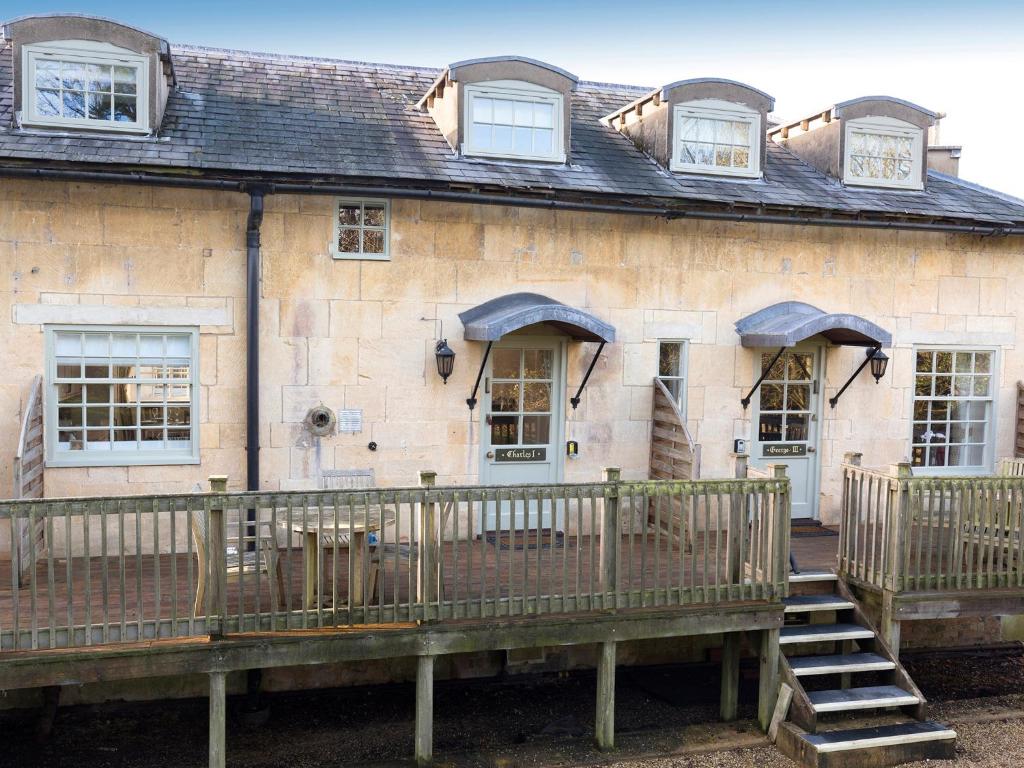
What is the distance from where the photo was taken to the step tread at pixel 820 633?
7141 mm

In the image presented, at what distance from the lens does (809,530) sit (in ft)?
32.2

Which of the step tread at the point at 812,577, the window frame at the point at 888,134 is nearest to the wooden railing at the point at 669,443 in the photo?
the step tread at the point at 812,577

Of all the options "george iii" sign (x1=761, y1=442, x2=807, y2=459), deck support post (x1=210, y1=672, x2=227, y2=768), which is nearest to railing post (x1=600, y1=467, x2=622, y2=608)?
deck support post (x1=210, y1=672, x2=227, y2=768)

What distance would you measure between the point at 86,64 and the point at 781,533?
7867mm

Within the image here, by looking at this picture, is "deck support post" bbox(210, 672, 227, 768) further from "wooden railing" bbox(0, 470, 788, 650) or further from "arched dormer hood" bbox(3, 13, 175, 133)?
"arched dormer hood" bbox(3, 13, 175, 133)

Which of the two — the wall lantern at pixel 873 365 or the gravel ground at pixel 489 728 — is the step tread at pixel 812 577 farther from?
the wall lantern at pixel 873 365

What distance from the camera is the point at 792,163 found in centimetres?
1080

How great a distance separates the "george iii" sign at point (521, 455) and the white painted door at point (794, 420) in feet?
8.57

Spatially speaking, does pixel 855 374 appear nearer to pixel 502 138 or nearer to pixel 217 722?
pixel 502 138

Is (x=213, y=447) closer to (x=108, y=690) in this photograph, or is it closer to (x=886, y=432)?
(x=108, y=690)

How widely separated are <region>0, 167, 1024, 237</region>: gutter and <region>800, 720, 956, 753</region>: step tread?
5331 millimetres

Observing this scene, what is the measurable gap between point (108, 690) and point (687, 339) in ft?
22.2

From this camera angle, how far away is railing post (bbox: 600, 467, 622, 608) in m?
6.54

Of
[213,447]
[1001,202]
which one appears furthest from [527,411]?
[1001,202]
